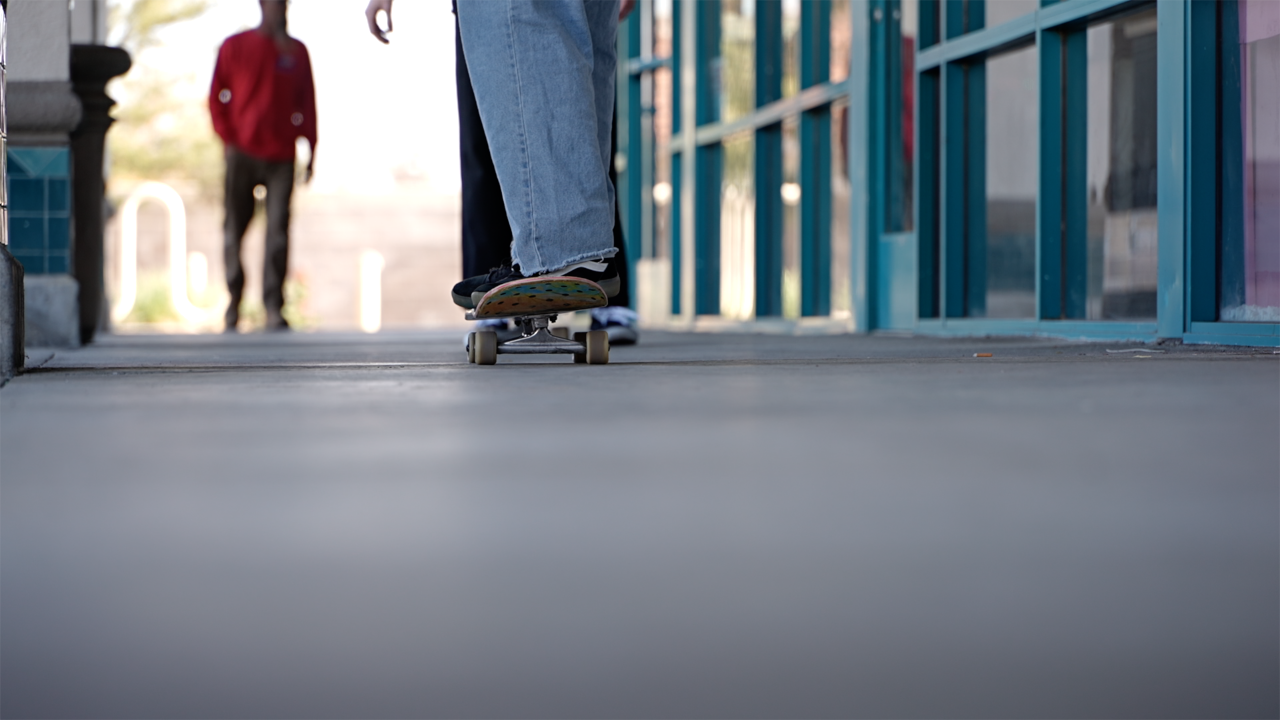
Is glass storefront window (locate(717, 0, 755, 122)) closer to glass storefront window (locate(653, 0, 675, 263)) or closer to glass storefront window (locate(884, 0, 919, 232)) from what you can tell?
glass storefront window (locate(653, 0, 675, 263))

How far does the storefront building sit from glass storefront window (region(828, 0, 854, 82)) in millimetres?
22

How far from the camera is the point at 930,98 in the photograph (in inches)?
174

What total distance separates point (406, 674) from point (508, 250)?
1.91 m

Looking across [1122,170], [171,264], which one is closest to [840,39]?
[1122,170]

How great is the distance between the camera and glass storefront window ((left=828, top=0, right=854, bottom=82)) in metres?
5.16

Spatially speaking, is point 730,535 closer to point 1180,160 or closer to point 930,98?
point 1180,160

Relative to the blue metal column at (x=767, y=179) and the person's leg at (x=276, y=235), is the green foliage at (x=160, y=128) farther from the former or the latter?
the blue metal column at (x=767, y=179)

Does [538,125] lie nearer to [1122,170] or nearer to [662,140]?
[1122,170]

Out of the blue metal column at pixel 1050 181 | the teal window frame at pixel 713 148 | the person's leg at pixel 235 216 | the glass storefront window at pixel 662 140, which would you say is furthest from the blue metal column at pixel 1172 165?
the glass storefront window at pixel 662 140

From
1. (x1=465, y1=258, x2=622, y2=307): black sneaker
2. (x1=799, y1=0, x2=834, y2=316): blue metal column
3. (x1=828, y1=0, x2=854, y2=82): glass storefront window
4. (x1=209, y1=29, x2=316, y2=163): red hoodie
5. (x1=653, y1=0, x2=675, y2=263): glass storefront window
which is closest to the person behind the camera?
(x1=465, y1=258, x2=622, y2=307): black sneaker

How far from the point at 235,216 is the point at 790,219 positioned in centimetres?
270

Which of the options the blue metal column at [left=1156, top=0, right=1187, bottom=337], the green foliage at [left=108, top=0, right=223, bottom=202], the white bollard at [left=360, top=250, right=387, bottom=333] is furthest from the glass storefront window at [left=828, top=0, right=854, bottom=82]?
the green foliage at [left=108, top=0, right=223, bottom=202]

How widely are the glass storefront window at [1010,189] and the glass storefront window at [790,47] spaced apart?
5.86 ft

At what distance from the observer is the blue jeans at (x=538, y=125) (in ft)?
6.79
